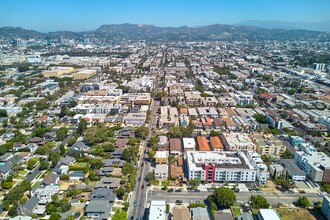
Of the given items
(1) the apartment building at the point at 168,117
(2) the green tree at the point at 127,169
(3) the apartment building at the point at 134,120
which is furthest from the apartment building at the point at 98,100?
(2) the green tree at the point at 127,169

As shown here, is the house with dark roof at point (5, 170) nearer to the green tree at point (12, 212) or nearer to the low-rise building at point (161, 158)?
the green tree at point (12, 212)

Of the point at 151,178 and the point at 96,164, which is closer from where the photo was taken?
the point at 151,178

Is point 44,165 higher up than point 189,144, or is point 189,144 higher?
point 189,144

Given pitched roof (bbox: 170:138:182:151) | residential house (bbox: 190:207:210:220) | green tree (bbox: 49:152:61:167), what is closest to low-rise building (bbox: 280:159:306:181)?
residential house (bbox: 190:207:210:220)

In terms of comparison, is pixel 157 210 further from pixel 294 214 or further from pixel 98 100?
pixel 98 100

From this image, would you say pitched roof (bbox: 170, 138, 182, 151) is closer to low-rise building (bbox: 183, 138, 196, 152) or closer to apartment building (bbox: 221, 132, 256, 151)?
low-rise building (bbox: 183, 138, 196, 152)

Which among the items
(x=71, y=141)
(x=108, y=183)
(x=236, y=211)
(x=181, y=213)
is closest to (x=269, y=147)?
(x=236, y=211)
